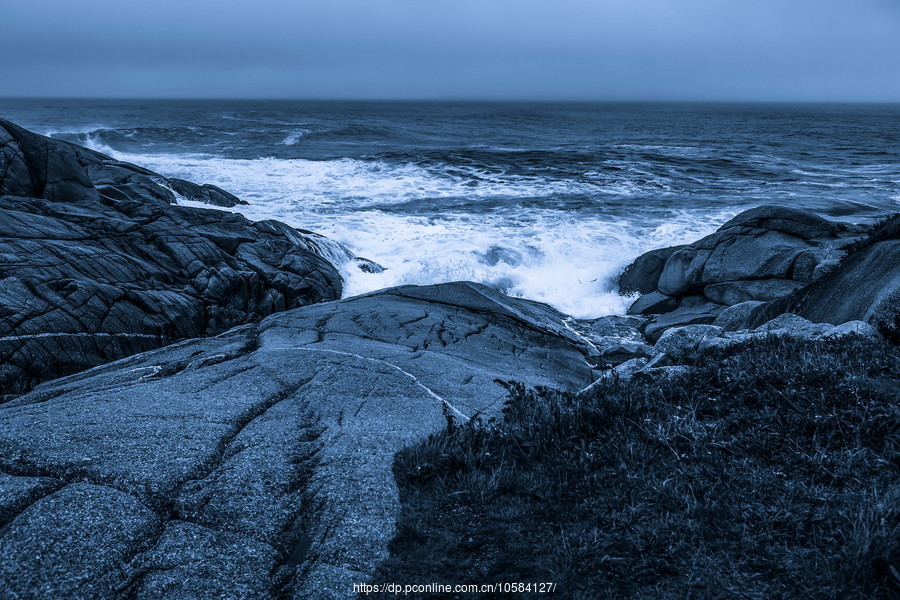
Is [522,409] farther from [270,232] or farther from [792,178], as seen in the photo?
[792,178]

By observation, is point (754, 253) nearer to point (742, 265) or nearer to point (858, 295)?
point (742, 265)

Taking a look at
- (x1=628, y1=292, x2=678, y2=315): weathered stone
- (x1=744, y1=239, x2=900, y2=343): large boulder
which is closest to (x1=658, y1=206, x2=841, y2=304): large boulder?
(x1=628, y1=292, x2=678, y2=315): weathered stone

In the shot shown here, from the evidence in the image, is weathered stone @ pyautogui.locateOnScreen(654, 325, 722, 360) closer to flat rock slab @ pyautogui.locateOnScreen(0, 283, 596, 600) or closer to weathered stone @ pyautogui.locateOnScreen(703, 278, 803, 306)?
flat rock slab @ pyautogui.locateOnScreen(0, 283, 596, 600)

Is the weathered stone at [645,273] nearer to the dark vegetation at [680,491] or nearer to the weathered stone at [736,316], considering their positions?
the weathered stone at [736,316]

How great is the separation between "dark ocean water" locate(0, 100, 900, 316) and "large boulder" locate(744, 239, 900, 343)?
22.1 ft

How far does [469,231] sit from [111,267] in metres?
13.9

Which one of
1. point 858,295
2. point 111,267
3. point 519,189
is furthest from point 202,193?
point 858,295

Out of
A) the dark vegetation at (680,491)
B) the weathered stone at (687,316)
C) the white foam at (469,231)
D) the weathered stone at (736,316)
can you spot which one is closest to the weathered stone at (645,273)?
the white foam at (469,231)

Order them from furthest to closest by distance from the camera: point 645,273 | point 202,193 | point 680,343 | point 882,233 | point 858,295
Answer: point 202,193 → point 645,273 → point 882,233 → point 858,295 → point 680,343

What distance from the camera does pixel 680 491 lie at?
144 inches

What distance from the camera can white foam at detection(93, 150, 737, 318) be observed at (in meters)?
18.0

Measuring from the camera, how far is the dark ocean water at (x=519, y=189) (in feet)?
63.9

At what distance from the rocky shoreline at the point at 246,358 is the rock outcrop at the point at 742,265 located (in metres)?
0.06

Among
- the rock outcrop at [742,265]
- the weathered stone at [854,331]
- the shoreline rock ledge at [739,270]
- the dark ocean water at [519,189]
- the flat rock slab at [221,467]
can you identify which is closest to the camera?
the flat rock slab at [221,467]
